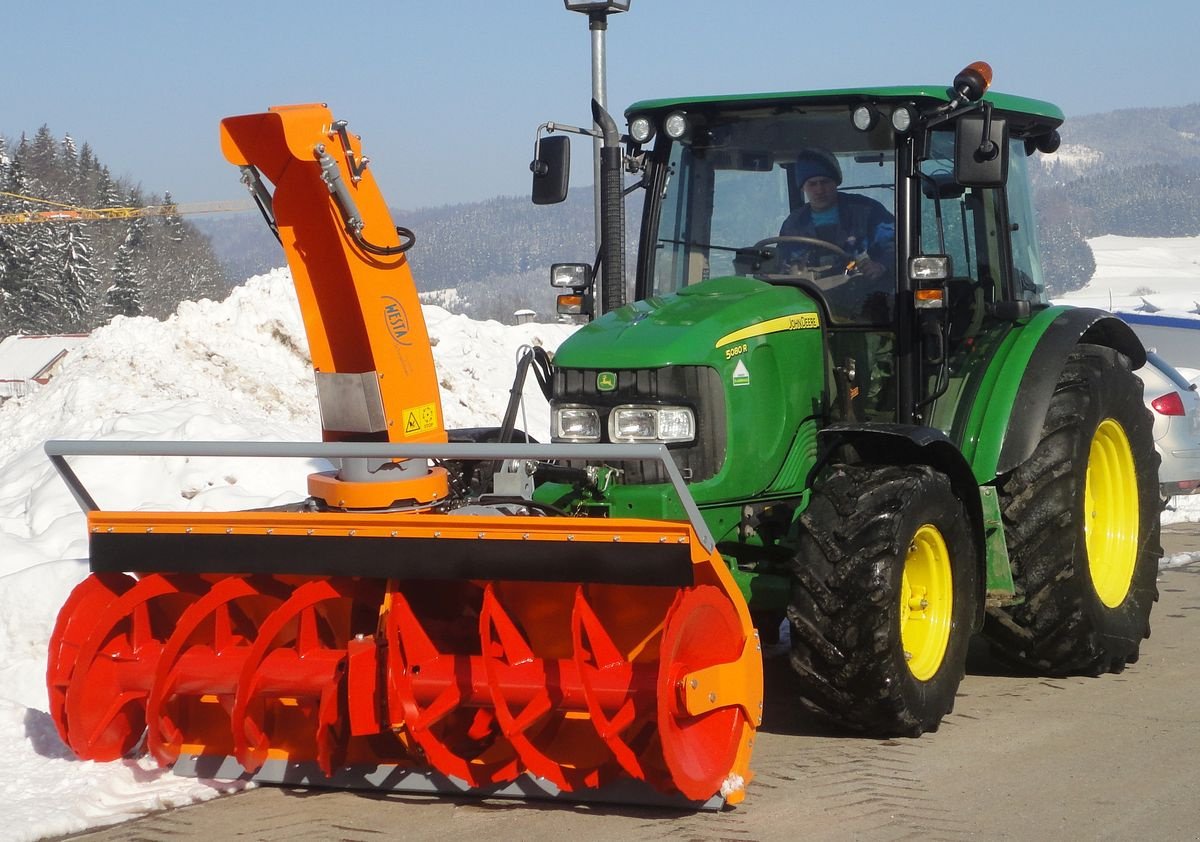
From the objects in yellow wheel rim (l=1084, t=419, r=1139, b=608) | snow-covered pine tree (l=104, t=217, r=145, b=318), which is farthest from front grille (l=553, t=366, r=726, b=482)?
snow-covered pine tree (l=104, t=217, r=145, b=318)

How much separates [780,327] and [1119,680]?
2.26m

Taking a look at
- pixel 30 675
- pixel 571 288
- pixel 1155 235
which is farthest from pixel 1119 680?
pixel 1155 235

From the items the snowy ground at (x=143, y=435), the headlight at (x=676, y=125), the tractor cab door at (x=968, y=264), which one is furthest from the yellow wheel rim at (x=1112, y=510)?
the snowy ground at (x=143, y=435)

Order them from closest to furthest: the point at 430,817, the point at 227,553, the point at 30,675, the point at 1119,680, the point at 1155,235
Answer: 1. the point at 430,817
2. the point at 227,553
3. the point at 30,675
4. the point at 1119,680
5. the point at 1155,235

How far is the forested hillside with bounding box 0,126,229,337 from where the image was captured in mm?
58812

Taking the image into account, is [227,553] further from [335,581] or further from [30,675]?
[30,675]

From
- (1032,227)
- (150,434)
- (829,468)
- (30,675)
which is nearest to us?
(829,468)

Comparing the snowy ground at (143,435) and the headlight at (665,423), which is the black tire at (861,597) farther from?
the snowy ground at (143,435)

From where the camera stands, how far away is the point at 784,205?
20.9ft

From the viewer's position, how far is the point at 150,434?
37.7 feet

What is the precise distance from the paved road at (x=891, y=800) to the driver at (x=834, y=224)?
188 centimetres

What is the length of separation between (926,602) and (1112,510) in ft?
6.41

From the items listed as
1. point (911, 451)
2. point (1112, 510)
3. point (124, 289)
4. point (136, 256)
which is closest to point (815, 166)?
point (911, 451)

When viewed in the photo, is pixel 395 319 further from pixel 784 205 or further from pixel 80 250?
pixel 80 250
